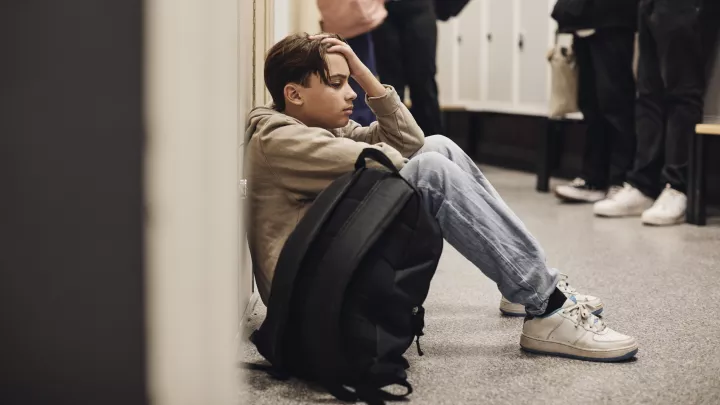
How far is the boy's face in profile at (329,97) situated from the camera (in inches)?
61.6

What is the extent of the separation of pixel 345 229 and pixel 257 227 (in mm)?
258

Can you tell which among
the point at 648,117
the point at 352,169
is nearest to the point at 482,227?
the point at 352,169

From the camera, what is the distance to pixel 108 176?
99 centimetres

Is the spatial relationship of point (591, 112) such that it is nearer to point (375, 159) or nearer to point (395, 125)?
point (395, 125)

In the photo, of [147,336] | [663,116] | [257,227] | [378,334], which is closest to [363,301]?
[378,334]

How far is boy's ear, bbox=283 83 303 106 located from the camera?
5.14ft

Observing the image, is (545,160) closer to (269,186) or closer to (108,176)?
(269,186)

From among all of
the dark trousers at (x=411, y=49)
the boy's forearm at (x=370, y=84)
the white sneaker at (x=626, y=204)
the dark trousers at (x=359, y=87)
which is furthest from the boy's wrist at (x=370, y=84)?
the white sneaker at (x=626, y=204)

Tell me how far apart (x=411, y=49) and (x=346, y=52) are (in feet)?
5.22

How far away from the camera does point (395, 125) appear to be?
1.65m

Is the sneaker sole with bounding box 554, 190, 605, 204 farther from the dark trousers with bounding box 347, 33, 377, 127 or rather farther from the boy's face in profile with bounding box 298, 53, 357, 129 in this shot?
the boy's face in profile with bounding box 298, 53, 357, 129

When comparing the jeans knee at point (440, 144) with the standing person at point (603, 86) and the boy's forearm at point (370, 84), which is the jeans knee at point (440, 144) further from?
the standing person at point (603, 86)

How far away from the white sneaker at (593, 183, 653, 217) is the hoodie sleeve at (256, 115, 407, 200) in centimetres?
208

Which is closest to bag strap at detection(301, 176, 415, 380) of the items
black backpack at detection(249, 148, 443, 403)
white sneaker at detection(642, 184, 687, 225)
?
black backpack at detection(249, 148, 443, 403)
